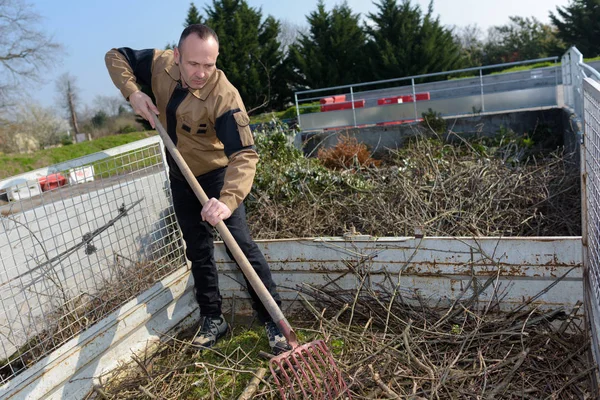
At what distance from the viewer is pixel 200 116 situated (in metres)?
3.31

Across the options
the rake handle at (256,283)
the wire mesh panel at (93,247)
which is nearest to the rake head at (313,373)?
the rake handle at (256,283)

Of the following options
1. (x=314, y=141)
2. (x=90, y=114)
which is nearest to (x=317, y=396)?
(x=314, y=141)

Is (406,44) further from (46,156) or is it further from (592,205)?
(592,205)

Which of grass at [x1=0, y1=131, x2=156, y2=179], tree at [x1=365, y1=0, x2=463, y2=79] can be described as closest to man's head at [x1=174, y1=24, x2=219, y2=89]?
grass at [x1=0, y1=131, x2=156, y2=179]

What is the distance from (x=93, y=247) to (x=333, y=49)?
95.8ft

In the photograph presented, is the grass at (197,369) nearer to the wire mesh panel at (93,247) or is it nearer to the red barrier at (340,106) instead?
the wire mesh panel at (93,247)

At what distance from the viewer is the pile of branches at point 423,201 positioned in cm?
438

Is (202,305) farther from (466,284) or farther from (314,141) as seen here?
(314,141)

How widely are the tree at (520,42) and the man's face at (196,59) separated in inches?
1417

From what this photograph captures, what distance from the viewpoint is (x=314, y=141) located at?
1110 centimetres

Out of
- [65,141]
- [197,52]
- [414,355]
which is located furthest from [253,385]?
[65,141]

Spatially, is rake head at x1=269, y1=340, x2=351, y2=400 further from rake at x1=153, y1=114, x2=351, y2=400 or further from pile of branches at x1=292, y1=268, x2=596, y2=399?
pile of branches at x1=292, y1=268, x2=596, y2=399

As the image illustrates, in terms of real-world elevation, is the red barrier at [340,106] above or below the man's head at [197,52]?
below

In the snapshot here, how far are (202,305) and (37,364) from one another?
1.16 m
